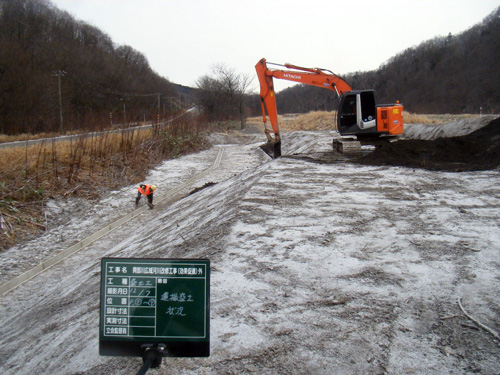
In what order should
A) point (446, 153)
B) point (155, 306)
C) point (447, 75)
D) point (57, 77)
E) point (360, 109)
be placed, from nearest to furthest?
1. point (155, 306)
2. point (446, 153)
3. point (360, 109)
4. point (57, 77)
5. point (447, 75)

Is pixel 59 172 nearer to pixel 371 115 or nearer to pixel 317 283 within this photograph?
pixel 371 115

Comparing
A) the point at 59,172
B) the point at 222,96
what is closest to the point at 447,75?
the point at 222,96

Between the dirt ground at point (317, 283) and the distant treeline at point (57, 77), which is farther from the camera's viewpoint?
the distant treeline at point (57, 77)

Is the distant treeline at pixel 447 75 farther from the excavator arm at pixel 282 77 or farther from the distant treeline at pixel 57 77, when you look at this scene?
the excavator arm at pixel 282 77

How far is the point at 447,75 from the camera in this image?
6950 centimetres

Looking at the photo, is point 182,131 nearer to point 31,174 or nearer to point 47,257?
point 31,174

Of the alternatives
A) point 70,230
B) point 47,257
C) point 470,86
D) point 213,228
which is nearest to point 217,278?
point 213,228

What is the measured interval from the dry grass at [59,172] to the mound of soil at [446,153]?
294 inches

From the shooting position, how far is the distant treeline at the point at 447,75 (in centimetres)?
5722

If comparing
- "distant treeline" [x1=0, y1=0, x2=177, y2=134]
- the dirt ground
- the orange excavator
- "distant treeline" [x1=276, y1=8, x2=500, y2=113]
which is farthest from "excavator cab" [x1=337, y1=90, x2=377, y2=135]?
"distant treeline" [x1=276, y1=8, x2=500, y2=113]

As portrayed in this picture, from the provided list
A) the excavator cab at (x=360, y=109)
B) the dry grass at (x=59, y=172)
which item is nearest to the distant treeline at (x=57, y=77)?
the dry grass at (x=59, y=172)

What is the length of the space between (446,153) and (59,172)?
1047 cm

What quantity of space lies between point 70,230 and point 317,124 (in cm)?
2822

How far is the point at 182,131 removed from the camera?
77.3ft
